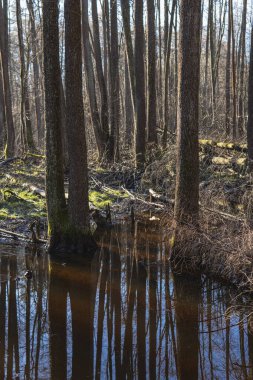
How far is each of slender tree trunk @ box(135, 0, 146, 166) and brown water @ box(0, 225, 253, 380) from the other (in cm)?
811

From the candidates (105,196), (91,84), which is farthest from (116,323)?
(91,84)

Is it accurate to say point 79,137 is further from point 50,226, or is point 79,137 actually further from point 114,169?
point 114,169

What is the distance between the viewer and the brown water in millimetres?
5598

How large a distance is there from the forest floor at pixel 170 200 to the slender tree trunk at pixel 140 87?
612 mm

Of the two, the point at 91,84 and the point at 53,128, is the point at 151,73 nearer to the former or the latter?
the point at 91,84

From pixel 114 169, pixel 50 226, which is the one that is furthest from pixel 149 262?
pixel 114 169

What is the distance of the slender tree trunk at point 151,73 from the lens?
16.6 metres

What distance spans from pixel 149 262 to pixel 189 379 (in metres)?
4.45

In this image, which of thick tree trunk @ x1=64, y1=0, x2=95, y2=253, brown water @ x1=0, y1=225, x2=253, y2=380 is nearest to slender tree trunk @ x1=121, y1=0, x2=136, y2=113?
thick tree trunk @ x1=64, y1=0, x2=95, y2=253

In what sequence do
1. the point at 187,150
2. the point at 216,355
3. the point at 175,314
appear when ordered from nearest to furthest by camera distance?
the point at 216,355 → the point at 175,314 → the point at 187,150

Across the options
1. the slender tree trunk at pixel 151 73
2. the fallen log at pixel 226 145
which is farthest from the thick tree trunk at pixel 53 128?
the fallen log at pixel 226 145

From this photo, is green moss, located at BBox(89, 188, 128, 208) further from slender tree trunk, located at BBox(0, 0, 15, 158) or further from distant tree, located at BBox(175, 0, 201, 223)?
slender tree trunk, located at BBox(0, 0, 15, 158)

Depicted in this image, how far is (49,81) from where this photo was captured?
9.58 metres

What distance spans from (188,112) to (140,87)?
921 cm
